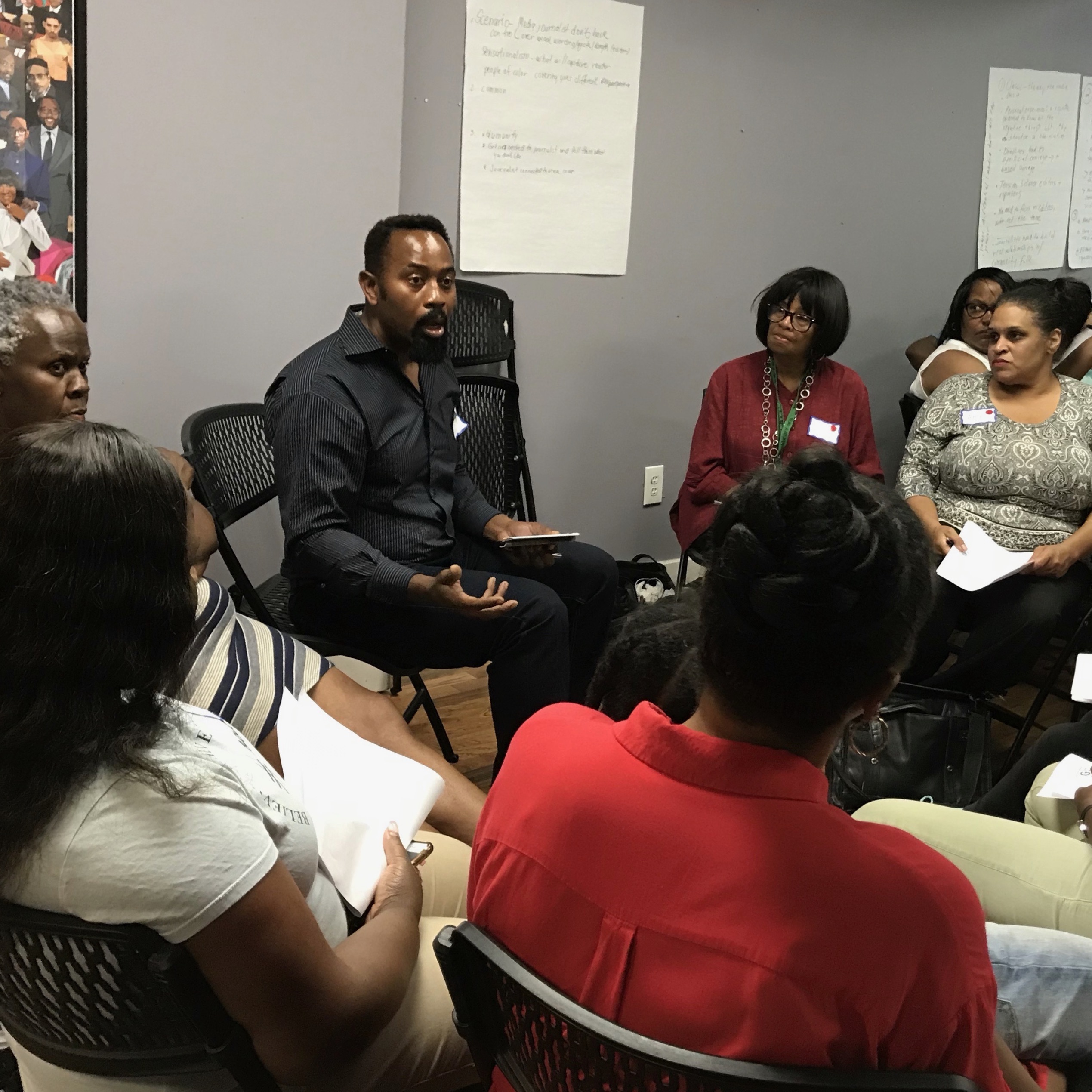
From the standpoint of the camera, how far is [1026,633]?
8.63 feet

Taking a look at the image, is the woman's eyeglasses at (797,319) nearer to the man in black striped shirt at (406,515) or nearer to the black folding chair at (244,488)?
the man in black striped shirt at (406,515)

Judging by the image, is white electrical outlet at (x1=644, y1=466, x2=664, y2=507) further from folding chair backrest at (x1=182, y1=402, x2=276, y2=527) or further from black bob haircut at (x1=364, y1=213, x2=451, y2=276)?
folding chair backrest at (x1=182, y1=402, x2=276, y2=527)

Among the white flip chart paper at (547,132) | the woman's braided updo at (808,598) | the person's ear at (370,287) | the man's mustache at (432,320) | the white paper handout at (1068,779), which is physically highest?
the white flip chart paper at (547,132)

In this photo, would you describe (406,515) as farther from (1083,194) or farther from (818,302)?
(1083,194)

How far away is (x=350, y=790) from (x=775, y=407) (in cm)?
217

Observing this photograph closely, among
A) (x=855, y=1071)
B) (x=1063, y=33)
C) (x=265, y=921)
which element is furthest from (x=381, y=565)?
(x=1063, y=33)

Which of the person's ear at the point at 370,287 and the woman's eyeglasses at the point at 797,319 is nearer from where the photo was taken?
the person's ear at the point at 370,287

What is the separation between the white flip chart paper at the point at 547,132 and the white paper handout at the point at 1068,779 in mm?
2128

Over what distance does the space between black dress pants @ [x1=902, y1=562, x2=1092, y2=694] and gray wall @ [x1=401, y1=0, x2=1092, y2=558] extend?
1339 millimetres

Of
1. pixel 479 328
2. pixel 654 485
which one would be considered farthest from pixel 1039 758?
pixel 654 485

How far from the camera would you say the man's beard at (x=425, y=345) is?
243 centimetres

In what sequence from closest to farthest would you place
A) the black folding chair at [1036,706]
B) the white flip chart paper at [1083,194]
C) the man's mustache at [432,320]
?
1. the man's mustache at [432,320]
2. the black folding chair at [1036,706]
3. the white flip chart paper at [1083,194]

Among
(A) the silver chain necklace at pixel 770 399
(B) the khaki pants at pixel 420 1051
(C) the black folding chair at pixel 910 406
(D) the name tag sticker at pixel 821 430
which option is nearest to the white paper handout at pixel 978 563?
(D) the name tag sticker at pixel 821 430

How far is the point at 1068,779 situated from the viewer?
1701 mm
